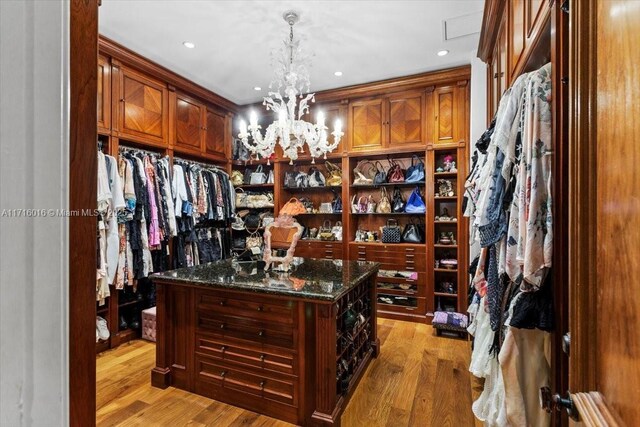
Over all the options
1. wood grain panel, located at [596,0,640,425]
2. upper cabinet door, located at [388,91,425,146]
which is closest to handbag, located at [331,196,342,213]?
upper cabinet door, located at [388,91,425,146]

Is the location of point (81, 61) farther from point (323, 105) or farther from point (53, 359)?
point (323, 105)

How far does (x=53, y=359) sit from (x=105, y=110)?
3195mm

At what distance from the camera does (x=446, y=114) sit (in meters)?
3.64

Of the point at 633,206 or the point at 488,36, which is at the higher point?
the point at 488,36

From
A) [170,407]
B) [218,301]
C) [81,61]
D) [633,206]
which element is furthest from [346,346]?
[81,61]

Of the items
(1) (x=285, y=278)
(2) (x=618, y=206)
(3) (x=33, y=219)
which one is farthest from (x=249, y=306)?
(2) (x=618, y=206)

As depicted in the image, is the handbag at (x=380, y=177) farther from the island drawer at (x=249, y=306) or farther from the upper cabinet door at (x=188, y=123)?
the island drawer at (x=249, y=306)

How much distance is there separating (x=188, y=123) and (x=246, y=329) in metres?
2.89

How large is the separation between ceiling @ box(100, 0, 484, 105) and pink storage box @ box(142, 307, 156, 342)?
2591mm

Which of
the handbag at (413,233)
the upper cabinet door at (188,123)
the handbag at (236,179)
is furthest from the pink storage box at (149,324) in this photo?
the handbag at (413,233)

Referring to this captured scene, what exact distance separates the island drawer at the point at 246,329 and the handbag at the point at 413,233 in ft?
7.61

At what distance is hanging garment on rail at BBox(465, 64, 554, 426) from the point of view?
42.9 inches

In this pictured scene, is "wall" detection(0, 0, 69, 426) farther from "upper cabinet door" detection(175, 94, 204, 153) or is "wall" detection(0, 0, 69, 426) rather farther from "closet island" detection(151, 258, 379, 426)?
"upper cabinet door" detection(175, 94, 204, 153)

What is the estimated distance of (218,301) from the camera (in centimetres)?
212
